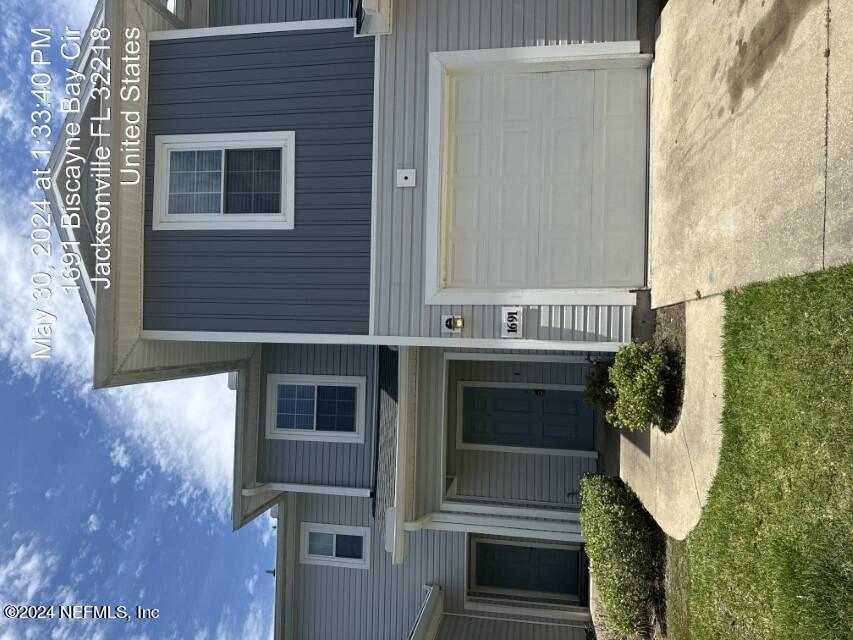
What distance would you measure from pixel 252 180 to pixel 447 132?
295 centimetres

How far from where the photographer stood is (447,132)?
300 inches

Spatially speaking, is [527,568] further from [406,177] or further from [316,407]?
[406,177]

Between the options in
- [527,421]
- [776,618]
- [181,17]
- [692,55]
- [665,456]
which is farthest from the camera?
[527,421]

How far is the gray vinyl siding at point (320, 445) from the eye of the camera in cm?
1089

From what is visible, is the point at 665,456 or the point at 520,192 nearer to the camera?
the point at 665,456

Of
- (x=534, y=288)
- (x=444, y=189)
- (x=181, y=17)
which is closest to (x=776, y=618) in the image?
(x=534, y=288)

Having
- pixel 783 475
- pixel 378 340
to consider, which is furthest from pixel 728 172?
pixel 378 340

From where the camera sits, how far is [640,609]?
6621 millimetres

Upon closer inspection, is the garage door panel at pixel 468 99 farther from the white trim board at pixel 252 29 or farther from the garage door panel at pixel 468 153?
the white trim board at pixel 252 29

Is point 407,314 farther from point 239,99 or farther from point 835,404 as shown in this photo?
point 835,404

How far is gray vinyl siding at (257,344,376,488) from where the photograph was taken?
1089 centimetres

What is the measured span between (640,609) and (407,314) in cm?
472

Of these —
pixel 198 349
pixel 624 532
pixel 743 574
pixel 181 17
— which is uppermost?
pixel 181 17

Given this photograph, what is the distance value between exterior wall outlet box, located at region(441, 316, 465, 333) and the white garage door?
1.69ft
